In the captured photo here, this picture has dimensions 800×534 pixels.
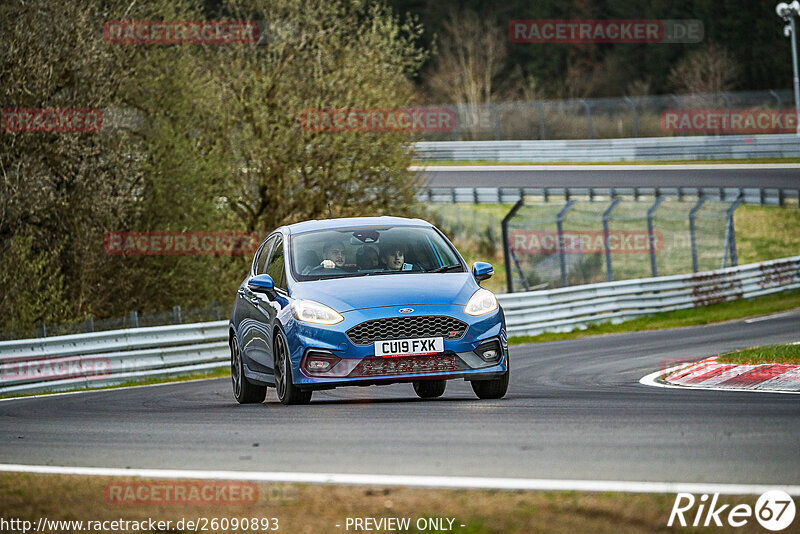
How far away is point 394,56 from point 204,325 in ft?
41.6

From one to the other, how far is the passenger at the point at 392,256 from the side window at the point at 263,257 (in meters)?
1.56

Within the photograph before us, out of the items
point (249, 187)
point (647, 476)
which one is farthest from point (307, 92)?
point (647, 476)

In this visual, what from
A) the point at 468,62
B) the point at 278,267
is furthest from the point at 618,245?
the point at 468,62

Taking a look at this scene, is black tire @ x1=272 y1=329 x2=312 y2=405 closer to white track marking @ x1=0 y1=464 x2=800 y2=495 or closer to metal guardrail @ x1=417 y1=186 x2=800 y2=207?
white track marking @ x1=0 y1=464 x2=800 y2=495

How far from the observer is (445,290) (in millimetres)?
10594

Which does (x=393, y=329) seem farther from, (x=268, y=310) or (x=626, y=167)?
(x=626, y=167)

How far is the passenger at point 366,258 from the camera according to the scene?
1132cm

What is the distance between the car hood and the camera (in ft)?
34.1

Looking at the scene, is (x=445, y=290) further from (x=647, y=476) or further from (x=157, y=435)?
(x=647, y=476)

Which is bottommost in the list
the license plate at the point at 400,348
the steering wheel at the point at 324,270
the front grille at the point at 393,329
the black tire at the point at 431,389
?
the black tire at the point at 431,389

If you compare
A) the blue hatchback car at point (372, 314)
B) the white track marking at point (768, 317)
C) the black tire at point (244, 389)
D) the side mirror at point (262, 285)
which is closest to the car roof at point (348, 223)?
the blue hatchback car at point (372, 314)

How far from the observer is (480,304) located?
10648 mm

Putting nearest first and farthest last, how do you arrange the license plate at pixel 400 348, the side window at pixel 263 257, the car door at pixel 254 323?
the license plate at pixel 400 348 → the car door at pixel 254 323 → the side window at pixel 263 257

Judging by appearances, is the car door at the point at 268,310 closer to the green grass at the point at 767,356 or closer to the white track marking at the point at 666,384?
the white track marking at the point at 666,384
